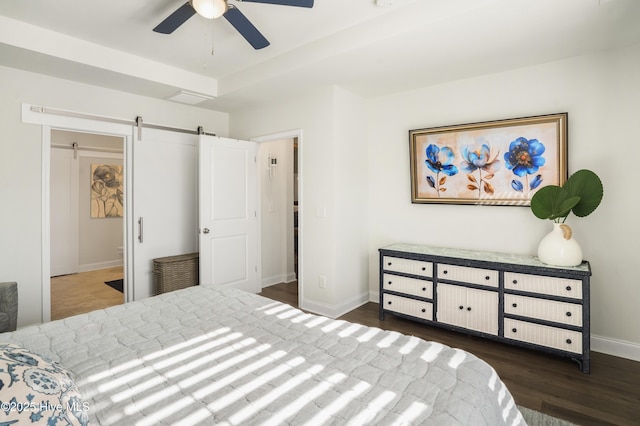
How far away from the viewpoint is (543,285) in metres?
2.69

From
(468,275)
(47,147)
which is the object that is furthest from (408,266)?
(47,147)

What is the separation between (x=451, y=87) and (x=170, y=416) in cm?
364

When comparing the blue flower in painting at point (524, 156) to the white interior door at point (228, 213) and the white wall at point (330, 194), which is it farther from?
the white interior door at point (228, 213)

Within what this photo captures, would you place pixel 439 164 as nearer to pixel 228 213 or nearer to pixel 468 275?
pixel 468 275

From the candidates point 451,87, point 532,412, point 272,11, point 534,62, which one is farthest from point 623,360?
point 272,11

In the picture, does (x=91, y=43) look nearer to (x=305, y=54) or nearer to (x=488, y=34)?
(x=305, y=54)

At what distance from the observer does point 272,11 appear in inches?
102

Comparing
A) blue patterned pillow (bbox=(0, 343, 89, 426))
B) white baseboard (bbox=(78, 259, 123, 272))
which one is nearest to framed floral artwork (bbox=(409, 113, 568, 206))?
blue patterned pillow (bbox=(0, 343, 89, 426))

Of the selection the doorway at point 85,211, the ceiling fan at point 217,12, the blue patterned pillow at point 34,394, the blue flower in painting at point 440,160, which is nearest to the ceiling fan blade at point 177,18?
the ceiling fan at point 217,12

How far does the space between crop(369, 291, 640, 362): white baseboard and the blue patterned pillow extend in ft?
11.6

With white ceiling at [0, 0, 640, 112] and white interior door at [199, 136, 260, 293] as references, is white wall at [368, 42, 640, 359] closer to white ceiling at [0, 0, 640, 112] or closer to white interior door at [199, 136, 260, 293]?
white ceiling at [0, 0, 640, 112]

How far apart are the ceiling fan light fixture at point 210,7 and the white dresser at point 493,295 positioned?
2.54 meters

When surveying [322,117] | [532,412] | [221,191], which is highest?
[322,117]

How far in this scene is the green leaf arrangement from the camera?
261 centimetres
